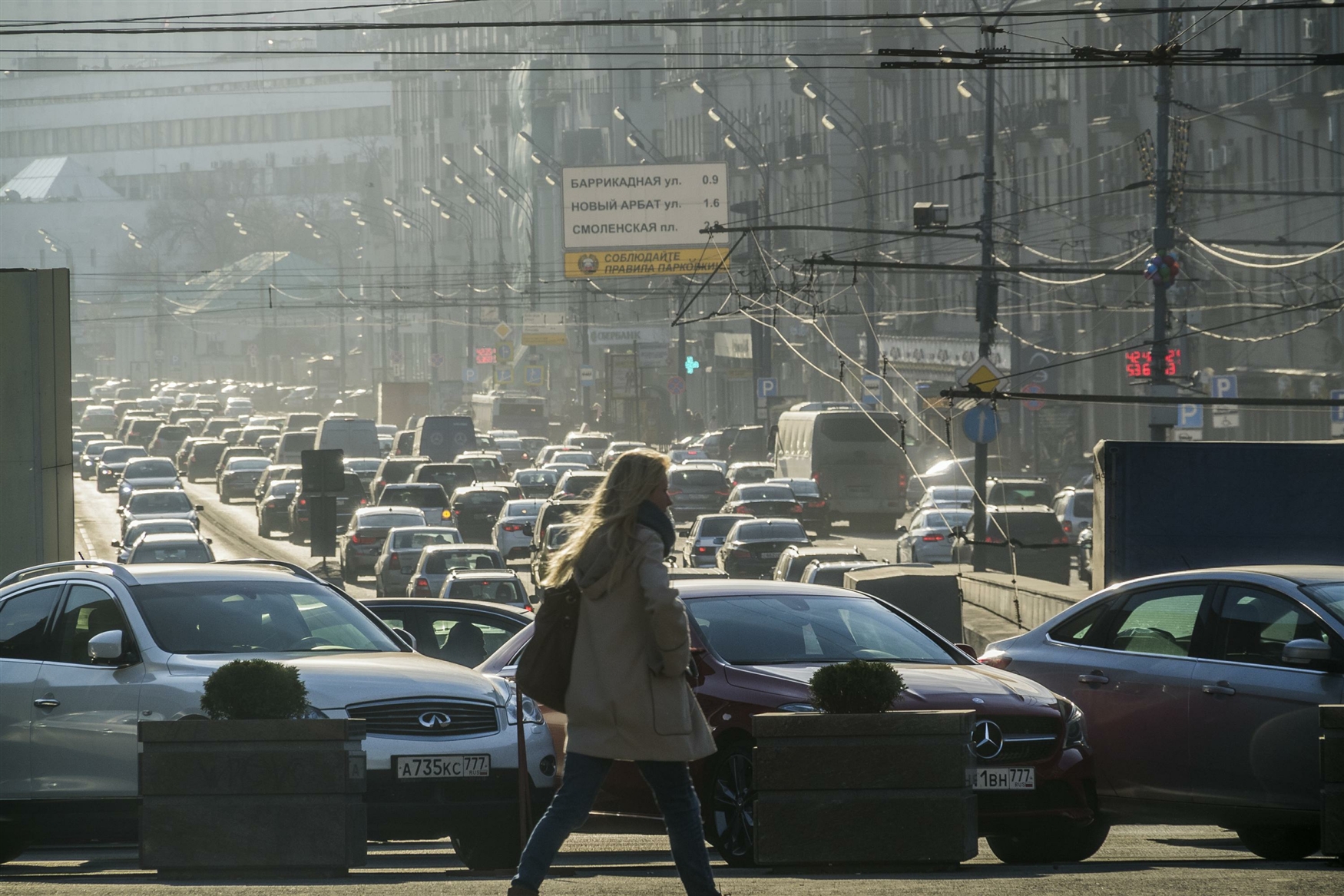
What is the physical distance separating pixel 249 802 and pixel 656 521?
96.2 inches

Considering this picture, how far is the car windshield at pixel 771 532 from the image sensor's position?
35188mm

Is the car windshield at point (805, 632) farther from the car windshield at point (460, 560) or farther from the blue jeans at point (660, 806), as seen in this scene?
the car windshield at point (460, 560)

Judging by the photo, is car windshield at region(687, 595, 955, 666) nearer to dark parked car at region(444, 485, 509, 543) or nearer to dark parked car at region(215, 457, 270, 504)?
dark parked car at region(444, 485, 509, 543)

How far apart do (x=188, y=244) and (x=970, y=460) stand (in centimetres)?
15185

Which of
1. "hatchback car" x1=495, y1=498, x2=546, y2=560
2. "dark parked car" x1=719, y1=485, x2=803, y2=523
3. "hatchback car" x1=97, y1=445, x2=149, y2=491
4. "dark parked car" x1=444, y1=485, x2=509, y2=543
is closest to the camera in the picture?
"hatchback car" x1=495, y1=498, x2=546, y2=560

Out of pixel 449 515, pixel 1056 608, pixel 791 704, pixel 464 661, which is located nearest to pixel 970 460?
pixel 449 515

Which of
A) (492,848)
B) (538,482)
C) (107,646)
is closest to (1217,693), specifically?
(492,848)

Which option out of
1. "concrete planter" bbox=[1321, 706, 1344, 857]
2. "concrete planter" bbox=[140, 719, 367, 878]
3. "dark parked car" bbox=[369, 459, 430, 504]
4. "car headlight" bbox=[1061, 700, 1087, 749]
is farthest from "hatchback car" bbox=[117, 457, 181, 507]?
"concrete planter" bbox=[1321, 706, 1344, 857]

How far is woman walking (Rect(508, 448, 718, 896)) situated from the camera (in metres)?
6.57

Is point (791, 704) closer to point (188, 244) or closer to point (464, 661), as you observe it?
point (464, 661)

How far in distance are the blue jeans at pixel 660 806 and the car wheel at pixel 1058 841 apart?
2949 millimetres

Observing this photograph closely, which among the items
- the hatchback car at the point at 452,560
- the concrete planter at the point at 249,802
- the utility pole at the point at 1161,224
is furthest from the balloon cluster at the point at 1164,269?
the concrete planter at the point at 249,802

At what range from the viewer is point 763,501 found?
43.0 m

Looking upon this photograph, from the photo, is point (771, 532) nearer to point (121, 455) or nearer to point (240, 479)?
point (240, 479)
